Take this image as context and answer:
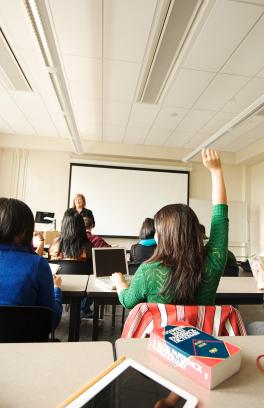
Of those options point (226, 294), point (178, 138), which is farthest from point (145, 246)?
point (178, 138)

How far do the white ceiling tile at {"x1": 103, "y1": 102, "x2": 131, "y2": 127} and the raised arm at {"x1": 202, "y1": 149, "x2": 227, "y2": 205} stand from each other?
291cm

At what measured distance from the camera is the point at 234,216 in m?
6.09

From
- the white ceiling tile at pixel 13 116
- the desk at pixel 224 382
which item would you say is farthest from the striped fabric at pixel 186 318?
the white ceiling tile at pixel 13 116

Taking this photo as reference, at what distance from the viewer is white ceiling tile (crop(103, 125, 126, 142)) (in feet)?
16.4

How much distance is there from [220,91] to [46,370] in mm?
3609

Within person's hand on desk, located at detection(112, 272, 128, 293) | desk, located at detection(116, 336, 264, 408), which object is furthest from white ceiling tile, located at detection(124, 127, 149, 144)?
desk, located at detection(116, 336, 264, 408)

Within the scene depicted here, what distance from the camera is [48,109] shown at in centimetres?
429

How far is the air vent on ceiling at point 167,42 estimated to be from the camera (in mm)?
2025

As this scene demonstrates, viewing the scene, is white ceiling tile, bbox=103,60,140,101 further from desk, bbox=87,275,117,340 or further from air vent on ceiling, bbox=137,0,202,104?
desk, bbox=87,275,117,340

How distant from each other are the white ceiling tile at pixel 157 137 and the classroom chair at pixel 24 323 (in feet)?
14.5

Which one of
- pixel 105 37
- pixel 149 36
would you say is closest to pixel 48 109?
pixel 105 37

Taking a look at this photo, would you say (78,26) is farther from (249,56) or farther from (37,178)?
(37,178)

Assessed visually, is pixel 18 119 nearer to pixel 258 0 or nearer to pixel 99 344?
pixel 258 0

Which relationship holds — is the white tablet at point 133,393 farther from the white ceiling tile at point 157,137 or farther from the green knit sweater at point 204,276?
the white ceiling tile at point 157,137
